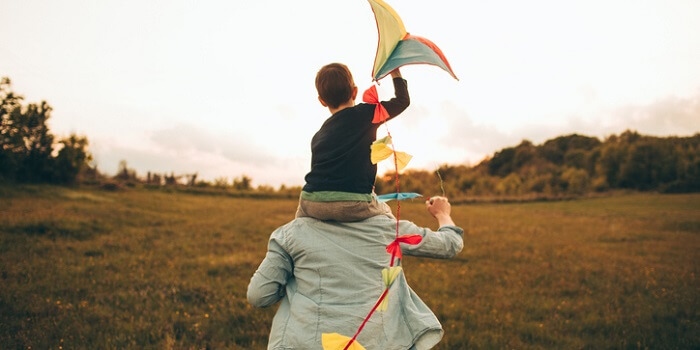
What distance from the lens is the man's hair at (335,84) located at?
2285mm

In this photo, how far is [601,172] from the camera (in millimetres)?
Answer: 40469

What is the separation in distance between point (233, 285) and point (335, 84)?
545 centimetres

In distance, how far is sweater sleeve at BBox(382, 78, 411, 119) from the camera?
225cm

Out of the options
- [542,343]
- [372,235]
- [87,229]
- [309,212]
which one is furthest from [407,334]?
[87,229]

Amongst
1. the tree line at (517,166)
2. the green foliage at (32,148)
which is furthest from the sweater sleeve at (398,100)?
the green foliage at (32,148)

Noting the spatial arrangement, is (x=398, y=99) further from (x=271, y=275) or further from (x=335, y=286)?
(x=271, y=275)

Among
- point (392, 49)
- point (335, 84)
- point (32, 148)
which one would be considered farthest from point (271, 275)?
point (32, 148)

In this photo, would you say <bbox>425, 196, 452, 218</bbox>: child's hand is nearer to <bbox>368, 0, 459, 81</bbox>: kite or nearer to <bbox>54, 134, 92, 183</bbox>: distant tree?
<bbox>368, 0, 459, 81</bbox>: kite

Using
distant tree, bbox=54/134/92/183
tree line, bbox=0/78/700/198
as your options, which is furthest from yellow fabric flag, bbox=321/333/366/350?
distant tree, bbox=54/134/92/183

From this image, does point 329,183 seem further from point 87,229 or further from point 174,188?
point 174,188

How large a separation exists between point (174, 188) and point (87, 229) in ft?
55.8

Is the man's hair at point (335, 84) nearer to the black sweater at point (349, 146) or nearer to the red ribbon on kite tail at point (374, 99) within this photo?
the black sweater at point (349, 146)

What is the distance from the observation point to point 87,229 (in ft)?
34.5

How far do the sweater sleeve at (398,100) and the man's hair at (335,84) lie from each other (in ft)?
0.75
